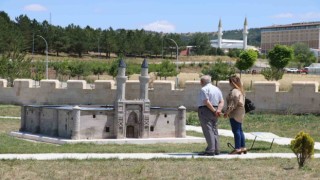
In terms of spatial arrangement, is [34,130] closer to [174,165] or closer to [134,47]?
[174,165]

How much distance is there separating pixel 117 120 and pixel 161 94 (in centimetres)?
1124

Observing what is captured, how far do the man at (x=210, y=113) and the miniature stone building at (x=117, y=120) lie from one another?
491cm

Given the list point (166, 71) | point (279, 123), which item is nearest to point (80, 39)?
point (166, 71)

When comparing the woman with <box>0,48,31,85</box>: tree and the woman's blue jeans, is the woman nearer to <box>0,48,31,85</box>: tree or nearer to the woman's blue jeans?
the woman's blue jeans

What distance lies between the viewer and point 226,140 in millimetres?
17297

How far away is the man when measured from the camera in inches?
488

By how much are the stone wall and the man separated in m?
13.5

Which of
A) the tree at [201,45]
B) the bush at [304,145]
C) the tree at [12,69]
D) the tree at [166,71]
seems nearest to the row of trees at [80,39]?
the tree at [166,71]

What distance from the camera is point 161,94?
92.7 ft

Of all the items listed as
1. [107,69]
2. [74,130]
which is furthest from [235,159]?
[107,69]

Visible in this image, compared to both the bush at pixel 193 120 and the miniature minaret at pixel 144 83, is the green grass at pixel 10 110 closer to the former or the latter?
the bush at pixel 193 120

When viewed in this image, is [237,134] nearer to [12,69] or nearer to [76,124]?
[76,124]

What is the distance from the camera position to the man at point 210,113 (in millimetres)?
12401

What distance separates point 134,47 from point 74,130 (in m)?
95.1
